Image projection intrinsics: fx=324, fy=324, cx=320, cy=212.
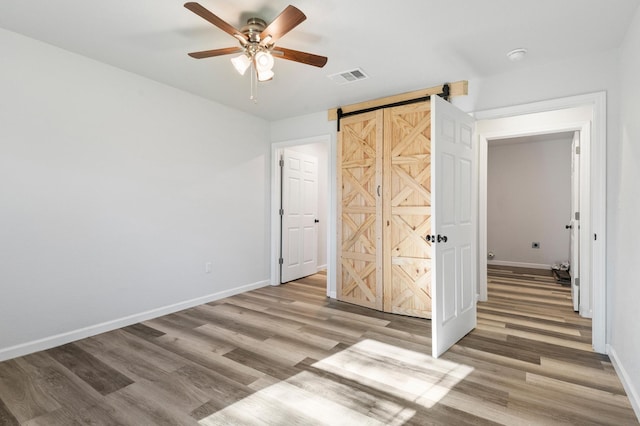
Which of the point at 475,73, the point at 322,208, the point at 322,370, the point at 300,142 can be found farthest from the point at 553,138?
the point at 322,370

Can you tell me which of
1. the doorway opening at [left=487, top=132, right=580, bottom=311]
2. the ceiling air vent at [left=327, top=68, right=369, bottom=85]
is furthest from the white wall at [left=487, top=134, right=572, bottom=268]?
the ceiling air vent at [left=327, top=68, right=369, bottom=85]

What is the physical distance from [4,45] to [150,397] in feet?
9.49

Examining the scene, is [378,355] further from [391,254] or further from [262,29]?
[262,29]

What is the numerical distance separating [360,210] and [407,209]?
2.07 feet

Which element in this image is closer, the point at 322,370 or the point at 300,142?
the point at 322,370

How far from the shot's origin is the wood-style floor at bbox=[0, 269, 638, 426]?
1900mm

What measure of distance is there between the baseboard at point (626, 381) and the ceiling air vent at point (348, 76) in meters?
3.17

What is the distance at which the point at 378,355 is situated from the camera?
2660mm

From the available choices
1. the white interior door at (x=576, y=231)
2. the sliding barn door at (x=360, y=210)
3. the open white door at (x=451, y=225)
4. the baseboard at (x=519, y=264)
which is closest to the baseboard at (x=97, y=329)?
the sliding barn door at (x=360, y=210)

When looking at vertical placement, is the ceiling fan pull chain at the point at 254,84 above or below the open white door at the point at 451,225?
above

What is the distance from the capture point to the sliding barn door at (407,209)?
3543 millimetres

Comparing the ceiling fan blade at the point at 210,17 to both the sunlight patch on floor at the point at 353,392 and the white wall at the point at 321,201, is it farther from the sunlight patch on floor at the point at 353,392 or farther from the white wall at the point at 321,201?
the white wall at the point at 321,201

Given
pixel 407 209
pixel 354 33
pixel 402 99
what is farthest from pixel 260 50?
pixel 407 209

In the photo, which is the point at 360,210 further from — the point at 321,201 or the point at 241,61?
the point at 241,61
